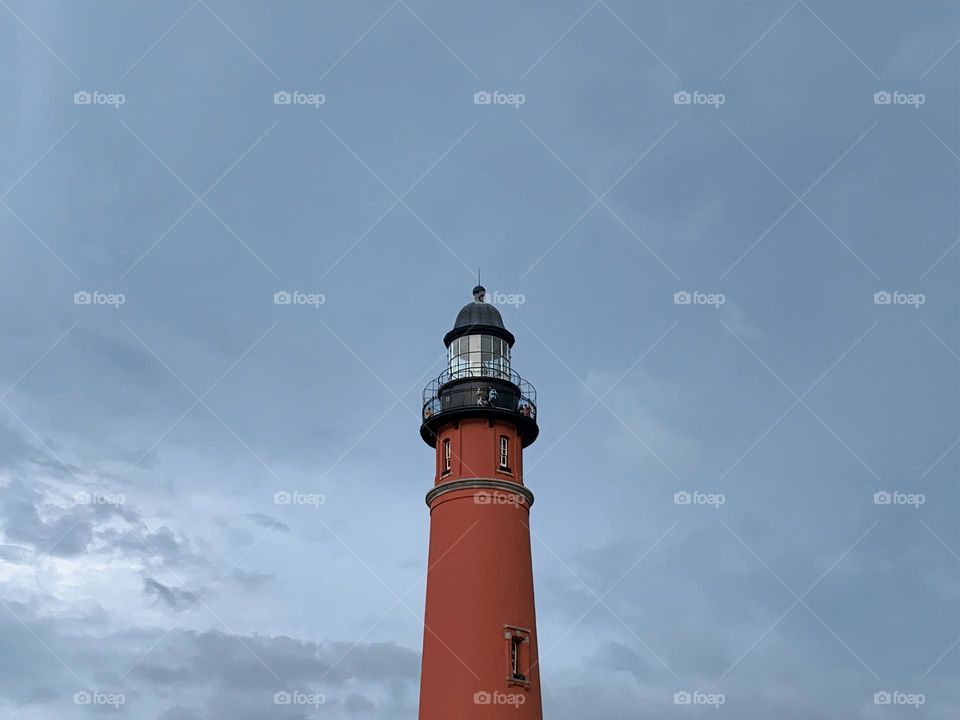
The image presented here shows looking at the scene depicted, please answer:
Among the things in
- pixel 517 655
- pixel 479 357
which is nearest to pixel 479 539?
pixel 517 655

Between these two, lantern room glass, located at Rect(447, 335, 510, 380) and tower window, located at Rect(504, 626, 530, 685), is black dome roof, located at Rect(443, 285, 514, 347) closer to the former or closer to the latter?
lantern room glass, located at Rect(447, 335, 510, 380)

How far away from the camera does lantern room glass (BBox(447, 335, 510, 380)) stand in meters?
43.9

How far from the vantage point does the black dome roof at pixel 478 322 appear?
146ft

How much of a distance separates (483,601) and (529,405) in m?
7.62

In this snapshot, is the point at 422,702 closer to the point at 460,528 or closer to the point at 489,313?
the point at 460,528

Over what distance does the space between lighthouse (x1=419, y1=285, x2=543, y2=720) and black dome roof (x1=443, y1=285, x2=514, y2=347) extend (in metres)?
0.05

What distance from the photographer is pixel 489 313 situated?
4516 cm

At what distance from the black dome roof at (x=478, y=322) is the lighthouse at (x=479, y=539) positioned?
0.05m

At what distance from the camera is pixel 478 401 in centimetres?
4269

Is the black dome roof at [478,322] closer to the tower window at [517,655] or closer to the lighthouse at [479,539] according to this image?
the lighthouse at [479,539]

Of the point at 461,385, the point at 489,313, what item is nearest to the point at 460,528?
the point at 461,385

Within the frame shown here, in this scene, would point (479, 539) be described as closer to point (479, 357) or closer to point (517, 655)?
point (517, 655)

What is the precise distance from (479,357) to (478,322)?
1.38 meters

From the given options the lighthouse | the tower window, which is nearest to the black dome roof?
the lighthouse
